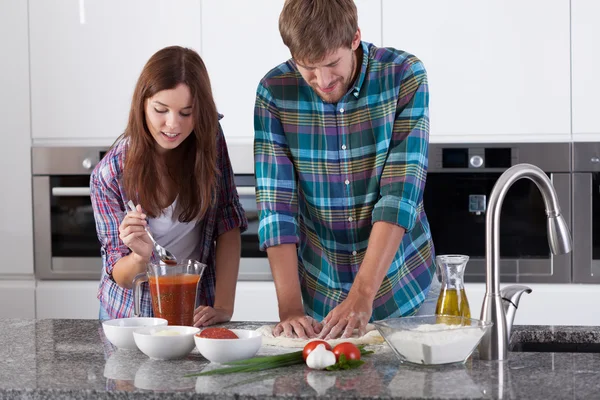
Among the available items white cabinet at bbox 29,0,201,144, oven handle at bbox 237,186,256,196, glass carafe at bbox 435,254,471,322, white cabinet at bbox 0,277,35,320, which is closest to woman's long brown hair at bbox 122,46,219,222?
glass carafe at bbox 435,254,471,322

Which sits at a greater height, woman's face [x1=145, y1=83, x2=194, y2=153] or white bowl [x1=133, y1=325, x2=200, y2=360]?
woman's face [x1=145, y1=83, x2=194, y2=153]

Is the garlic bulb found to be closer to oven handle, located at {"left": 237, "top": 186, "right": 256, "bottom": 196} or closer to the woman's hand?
the woman's hand

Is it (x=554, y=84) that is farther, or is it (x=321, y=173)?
(x=554, y=84)

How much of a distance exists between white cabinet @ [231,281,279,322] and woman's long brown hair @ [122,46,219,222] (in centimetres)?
111

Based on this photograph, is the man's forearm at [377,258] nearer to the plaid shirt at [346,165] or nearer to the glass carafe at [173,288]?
the plaid shirt at [346,165]

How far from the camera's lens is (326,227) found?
195cm

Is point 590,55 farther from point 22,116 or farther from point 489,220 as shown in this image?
point 22,116

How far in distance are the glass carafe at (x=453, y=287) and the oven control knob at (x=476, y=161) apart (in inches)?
62.8

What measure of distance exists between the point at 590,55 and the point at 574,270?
2.60 feet

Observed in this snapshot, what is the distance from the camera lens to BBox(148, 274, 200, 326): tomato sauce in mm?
1580

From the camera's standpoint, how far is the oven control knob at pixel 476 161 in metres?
3.00

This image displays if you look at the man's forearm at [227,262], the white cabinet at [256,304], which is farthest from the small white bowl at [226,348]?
the white cabinet at [256,304]

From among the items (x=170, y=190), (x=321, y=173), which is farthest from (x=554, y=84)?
(x=170, y=190)

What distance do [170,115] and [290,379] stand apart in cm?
81
